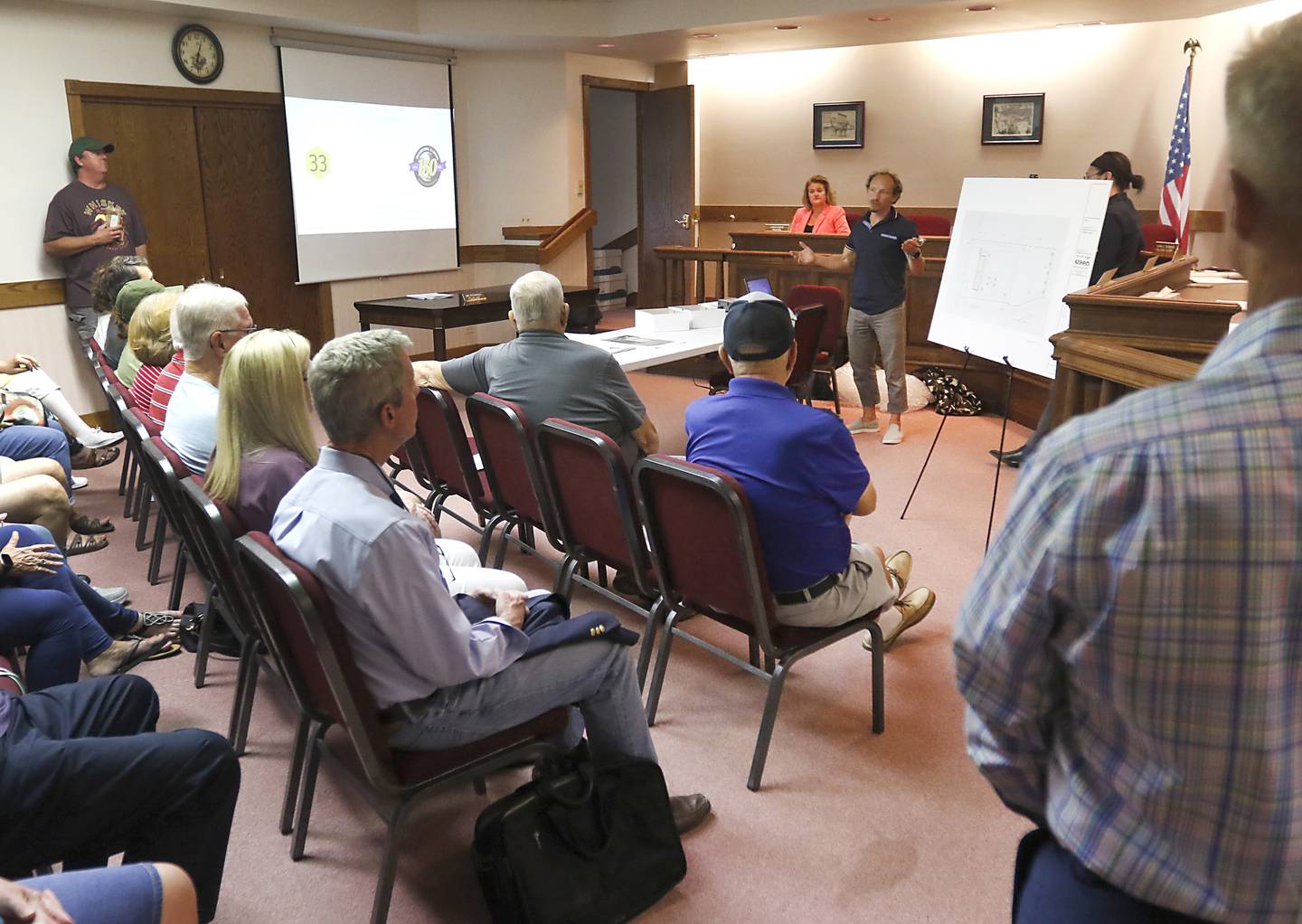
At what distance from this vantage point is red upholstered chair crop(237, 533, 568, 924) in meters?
1.63

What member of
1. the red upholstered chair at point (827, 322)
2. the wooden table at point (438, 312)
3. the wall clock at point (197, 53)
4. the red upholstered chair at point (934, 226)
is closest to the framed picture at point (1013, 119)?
the red upholstered chair at point (934, 226)

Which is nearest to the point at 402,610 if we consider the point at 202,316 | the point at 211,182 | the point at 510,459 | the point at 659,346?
the point at 510,459

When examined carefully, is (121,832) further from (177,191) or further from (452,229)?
(452,229)

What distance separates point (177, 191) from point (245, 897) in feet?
19.3

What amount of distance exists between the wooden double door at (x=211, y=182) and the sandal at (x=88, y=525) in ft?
9.60

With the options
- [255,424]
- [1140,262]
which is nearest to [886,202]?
[1140,262]

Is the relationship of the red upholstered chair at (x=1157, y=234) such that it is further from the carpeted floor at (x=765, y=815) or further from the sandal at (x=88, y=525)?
the sandal at (x=88, y=525)

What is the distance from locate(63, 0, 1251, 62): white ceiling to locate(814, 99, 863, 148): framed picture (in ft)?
2.60

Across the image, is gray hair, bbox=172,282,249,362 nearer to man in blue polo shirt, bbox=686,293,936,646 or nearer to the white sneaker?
man in blue polo shirt, bbox=686,293,936,646

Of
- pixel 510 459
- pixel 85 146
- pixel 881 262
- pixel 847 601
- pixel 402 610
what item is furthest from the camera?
pixel 85 146

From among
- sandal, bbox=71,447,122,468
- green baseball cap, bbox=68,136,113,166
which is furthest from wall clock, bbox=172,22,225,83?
sandal, bbox=71,447,122,468

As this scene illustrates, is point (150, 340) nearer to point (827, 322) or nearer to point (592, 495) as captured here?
point (592, 495)

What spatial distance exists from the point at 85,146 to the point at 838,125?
21.2ft

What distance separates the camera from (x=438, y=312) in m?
6.56
